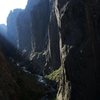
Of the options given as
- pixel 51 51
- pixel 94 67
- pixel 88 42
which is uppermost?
pixel 88 42

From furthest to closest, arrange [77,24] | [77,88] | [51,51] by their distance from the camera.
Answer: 1. [51,51]
2. [77,24]
3. [77,88]

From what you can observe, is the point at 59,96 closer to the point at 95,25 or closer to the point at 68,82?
the point at 68,82

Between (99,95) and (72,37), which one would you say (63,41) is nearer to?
(72,37)

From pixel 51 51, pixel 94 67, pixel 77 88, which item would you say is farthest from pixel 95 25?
pixel 51 51

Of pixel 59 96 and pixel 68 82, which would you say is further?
pixel 59 96

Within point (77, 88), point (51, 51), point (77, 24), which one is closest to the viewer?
point (77, 88)

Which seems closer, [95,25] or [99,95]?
[99,95]

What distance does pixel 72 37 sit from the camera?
8181 cm

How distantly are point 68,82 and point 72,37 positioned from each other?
33.5 feet

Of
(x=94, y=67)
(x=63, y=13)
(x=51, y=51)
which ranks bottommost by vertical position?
(x=51, y=51)

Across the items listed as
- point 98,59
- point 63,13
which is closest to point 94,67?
point 98,59

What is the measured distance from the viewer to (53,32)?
183 meters

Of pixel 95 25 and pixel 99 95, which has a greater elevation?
pixel 95 25

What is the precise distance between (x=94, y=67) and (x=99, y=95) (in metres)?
6.49
